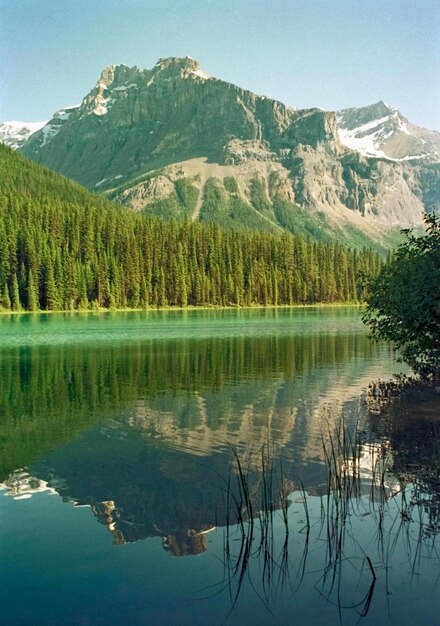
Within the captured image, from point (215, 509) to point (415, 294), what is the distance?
17209 mm

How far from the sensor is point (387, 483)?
17.1 meters

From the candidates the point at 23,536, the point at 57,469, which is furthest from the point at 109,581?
the point at 57,469

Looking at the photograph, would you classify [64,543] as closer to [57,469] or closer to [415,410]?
[57,469]

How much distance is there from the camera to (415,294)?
28641 mm

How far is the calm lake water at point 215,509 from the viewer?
35.7ft

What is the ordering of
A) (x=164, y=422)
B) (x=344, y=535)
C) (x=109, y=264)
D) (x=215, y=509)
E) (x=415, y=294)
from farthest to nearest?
(x=109, y=264), (x=415, y=294), (x=164, y=422), (x=215, y=509), (x=344, y=535)

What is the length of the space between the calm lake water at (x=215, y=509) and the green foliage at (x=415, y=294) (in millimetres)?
4343

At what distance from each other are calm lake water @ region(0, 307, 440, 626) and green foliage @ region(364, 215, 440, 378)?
14.2 feet

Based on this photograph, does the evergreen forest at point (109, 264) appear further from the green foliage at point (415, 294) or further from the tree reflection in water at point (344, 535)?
the tree reflection in water at point (344, 535)

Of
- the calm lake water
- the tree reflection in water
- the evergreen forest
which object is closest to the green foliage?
the calm lake water

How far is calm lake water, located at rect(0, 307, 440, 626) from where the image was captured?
428 inches

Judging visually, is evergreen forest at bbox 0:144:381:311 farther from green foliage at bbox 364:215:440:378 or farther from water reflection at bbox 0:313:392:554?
green foliage at bbox 364:215:440:378

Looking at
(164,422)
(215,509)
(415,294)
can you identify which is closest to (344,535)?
(215,509)

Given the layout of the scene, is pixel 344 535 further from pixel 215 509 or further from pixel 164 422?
pixel 164 422
